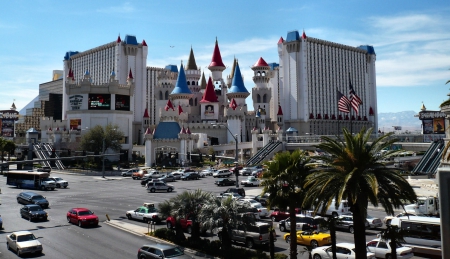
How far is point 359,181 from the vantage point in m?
14.4

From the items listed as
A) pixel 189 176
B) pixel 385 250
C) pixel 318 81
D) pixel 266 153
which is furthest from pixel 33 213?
pixel 318 81

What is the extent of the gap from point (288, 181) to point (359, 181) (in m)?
3.30

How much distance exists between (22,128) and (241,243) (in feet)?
512

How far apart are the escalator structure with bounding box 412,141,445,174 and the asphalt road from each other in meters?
21.8

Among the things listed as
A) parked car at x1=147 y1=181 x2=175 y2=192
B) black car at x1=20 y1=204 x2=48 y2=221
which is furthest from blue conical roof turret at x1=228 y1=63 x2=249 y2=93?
black car at x1=20 y1=204 x2=48 y2=221

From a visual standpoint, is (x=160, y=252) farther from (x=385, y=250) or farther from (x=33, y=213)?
(x=33, y=213)

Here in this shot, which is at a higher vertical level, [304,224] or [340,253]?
[304,224]

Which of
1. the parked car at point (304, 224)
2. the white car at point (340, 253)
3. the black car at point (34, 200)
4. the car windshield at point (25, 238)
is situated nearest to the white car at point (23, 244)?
the car windshield at point (25, 238)

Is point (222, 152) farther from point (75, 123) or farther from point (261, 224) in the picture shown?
point (261, 224)

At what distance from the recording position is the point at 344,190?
1408 cm

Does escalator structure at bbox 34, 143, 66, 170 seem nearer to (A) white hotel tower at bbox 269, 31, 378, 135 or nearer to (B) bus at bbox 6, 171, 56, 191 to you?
(B) bus at bbox 6, 171, 56, 191

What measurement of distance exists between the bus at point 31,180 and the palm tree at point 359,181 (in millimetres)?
38782

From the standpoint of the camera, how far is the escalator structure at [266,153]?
69.4 metres

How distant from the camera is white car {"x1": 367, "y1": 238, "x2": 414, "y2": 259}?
18.2 metres
